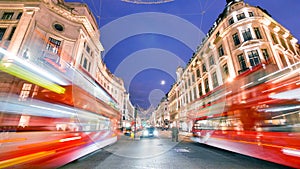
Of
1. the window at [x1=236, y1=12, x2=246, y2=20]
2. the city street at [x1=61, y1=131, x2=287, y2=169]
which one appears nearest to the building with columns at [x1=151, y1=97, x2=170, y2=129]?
the window at [x1=236, y1=12, x2=246, y2=20]

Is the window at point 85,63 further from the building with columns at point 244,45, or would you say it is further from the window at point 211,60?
the window at point 211,60

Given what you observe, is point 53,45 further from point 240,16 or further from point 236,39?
point 240,16

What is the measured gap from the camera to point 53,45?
18703mm

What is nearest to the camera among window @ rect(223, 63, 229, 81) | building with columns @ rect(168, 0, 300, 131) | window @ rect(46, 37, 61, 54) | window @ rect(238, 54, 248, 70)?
building with columns @ rect(168, 0, 300, 131)

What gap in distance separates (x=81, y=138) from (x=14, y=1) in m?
26.5

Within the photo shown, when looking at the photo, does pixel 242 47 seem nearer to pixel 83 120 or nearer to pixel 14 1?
pixel 83 120

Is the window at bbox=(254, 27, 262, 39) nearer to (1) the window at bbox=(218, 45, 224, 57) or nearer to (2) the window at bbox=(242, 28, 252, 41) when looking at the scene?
(2) the window at bbox=(242, 28, 252, 41)

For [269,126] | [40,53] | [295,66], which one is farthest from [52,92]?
[40,53]

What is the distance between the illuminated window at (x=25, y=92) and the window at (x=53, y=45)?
17.3m

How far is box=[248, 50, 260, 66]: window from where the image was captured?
49.7 feet

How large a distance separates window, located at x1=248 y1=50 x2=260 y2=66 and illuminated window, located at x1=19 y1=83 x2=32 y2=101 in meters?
20.2

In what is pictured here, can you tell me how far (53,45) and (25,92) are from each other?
18.3 m

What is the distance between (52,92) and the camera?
17.3 ft

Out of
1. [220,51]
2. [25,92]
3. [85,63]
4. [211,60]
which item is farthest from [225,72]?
[85,63]
